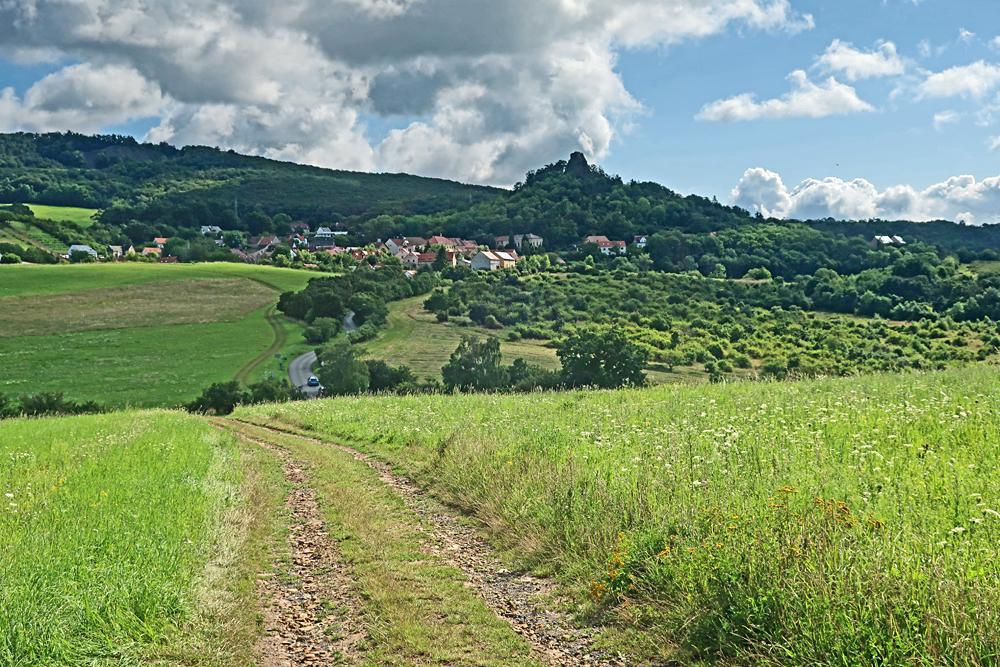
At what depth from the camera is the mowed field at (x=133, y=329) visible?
70625 mm

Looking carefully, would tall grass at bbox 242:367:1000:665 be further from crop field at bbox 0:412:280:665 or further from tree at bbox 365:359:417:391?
tree at bbox 365:359:417:391

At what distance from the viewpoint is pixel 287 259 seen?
152000 millimetres

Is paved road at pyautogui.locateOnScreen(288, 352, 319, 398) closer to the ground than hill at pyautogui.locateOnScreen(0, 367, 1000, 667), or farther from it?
closer to the ground

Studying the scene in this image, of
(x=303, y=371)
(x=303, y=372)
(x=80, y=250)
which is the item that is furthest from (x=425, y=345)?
(x=80, y=250)

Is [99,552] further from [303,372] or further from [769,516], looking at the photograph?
[303,372]

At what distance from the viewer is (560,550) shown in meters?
8.02

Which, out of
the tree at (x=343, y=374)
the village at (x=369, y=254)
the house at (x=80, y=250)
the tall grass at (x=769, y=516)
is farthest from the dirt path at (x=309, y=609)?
the house at (x=80, y=250)

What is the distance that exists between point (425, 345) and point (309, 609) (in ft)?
264

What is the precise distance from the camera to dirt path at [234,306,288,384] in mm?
71625

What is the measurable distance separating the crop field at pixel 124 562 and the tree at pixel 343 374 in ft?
167

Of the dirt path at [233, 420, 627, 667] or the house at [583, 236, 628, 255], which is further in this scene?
the house at [583, 236, 628, 255]

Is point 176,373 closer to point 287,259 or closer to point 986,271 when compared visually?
point 287,259

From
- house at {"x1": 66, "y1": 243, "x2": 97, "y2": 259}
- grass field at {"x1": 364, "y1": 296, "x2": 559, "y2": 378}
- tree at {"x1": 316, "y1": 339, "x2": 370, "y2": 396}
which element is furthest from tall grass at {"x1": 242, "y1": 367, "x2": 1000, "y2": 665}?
house at {"x1": 66, "y1": 243, "x2": 97, "y2": 259}

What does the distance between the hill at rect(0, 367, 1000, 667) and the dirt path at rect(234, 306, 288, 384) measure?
2404 inches
